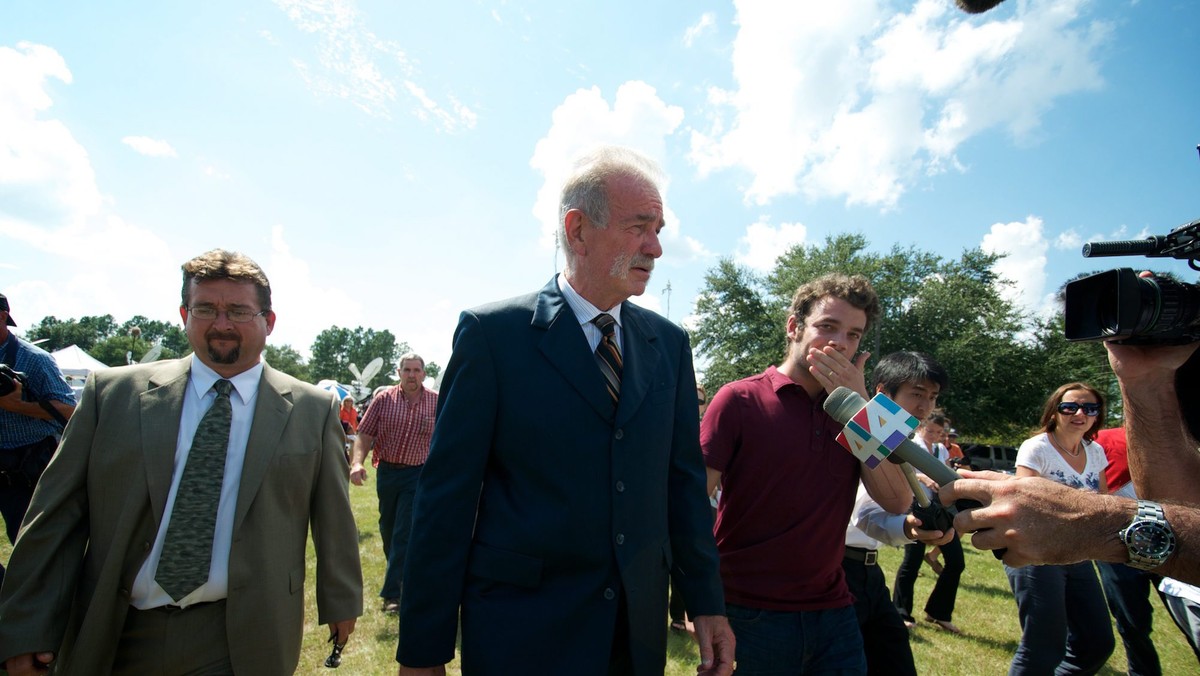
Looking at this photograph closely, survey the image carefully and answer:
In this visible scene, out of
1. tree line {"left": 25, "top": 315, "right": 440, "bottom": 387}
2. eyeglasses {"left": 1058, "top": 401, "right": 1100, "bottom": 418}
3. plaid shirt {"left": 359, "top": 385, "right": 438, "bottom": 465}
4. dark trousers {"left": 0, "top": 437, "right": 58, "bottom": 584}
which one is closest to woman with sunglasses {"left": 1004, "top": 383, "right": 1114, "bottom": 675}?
eyeglasses {"left": 1058, "top": 401, "right": 1100, "bottom": 418}

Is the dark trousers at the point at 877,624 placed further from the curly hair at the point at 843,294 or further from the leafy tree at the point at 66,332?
the leafy tree at the point at 66,332

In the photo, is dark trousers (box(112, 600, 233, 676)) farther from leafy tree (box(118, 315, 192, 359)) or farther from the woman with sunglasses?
leafy tree (box(118, 315, 192, 359))

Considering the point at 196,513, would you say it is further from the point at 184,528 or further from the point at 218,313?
the point at 218,313

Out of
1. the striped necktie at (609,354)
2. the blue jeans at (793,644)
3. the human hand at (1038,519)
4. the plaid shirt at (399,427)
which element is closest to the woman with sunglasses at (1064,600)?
the blue jeans at (793,644)

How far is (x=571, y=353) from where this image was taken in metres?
1.92

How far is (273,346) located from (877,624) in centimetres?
10337

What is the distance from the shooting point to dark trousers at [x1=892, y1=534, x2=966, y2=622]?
19.4 feet

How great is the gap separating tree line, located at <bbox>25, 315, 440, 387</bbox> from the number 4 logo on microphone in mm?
78364

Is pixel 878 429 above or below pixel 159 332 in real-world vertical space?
below

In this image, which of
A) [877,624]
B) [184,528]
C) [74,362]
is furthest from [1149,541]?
[74,362]

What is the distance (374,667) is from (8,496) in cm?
275

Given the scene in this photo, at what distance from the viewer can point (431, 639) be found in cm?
169

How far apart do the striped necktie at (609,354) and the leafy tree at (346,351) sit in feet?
364

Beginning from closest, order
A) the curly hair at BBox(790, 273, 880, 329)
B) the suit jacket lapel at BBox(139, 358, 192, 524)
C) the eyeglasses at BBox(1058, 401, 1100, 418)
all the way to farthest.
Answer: the suit jacket lapel at BBox(139, 358, 192, 524) → the curly hair at BBox(790, 273, 880, 329) → the eyeglasses at BBox(1058, 401, 1100, 418)
